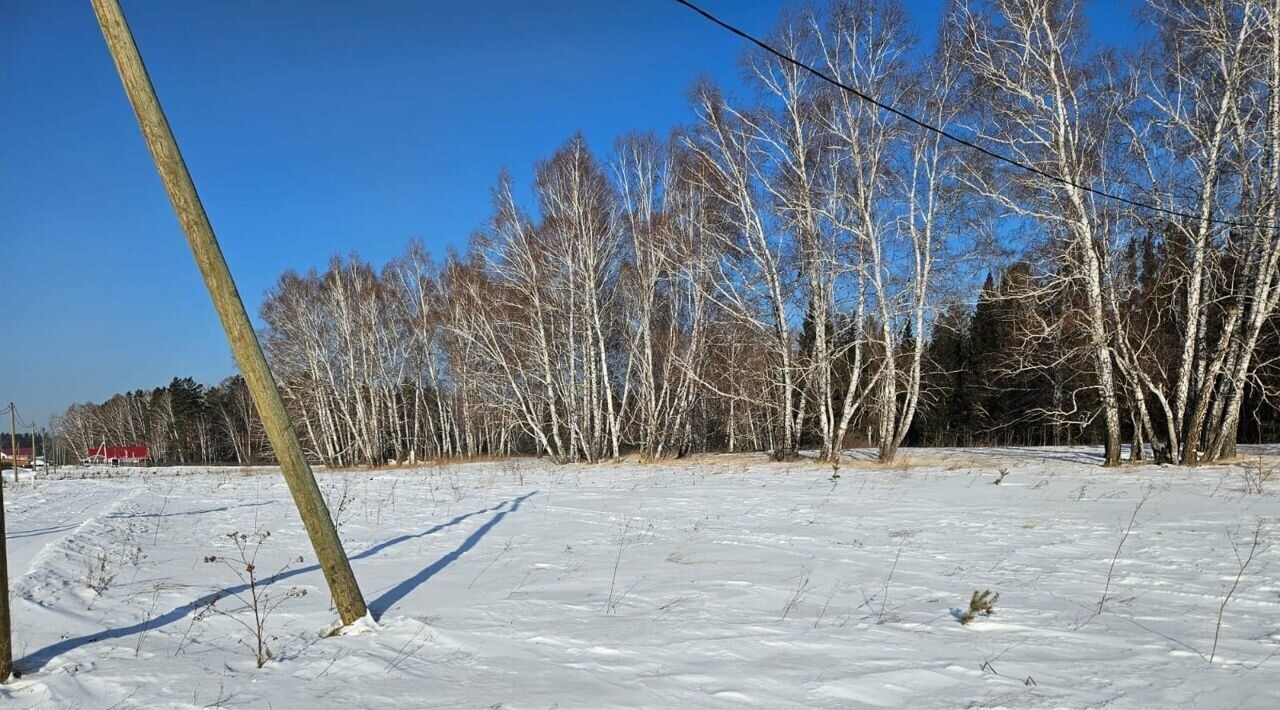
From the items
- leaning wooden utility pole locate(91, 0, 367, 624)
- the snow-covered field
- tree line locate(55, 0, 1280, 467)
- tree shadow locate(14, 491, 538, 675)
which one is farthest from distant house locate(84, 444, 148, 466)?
leaning wooden utility pole locate(91, 0, 367, 624)

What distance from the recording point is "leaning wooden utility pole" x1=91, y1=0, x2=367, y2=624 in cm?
376

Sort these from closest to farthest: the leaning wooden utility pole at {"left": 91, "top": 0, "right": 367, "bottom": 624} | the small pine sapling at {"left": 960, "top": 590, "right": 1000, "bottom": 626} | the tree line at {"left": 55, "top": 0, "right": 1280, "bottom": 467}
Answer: the leaning wooden utility pole at {"left": 91, "top": 0, "right": 367, "bottom": 624} → the small pine sapling at {"left": 960, "top": 590, "right": 1000, "bottom": 626} → the tree line at {"left": 55, "top": 0, "right": 1280, "bottom": 467}

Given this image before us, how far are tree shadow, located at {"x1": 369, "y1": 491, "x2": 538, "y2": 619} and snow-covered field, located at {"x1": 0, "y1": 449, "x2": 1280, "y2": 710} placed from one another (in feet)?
0.13

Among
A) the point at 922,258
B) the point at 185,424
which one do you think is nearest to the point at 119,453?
the point at 185,424

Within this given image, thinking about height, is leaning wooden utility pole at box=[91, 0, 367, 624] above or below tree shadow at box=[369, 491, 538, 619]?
above

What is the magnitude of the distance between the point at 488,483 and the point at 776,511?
7425 mm

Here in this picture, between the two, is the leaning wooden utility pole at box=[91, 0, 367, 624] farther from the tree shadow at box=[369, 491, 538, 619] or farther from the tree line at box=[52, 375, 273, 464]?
the tree line at box=[52, 375, 273, 464]

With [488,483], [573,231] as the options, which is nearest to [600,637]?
[488,483]

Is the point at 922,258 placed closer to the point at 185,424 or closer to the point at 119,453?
the point at 185,424

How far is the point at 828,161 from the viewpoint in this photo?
57.0ft

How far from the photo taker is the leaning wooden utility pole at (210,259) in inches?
148

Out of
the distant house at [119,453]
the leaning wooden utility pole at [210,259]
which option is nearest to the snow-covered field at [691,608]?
the leaning wooden utility pole at [210,259]

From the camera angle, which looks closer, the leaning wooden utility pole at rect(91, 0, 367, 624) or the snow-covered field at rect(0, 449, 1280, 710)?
the snow-covered field at rect(0, 449, 1280, 710)

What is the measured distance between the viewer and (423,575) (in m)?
6.26
